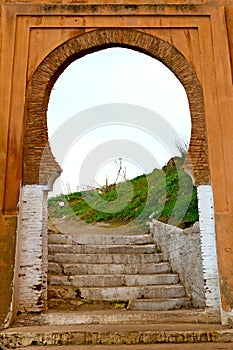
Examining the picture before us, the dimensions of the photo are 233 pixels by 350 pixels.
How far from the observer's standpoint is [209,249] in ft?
18.7

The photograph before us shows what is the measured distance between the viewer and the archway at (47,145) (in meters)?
5.65

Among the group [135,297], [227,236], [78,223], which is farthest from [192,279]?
[78,223]

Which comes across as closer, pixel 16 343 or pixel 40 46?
pixel 16 343

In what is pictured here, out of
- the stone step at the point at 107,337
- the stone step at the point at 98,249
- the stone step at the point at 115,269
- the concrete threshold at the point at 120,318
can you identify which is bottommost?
the stone step at the point at 107,337

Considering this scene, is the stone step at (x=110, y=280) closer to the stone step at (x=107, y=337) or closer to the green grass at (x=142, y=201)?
the green grass at (x=142, y=201)

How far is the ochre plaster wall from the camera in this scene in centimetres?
561

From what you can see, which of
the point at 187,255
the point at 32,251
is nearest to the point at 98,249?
the point at 187,255

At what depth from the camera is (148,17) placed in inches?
252

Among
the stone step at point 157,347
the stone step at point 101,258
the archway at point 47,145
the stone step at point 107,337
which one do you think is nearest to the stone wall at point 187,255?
the stone step at point 101,258

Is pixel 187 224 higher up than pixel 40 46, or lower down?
lower down

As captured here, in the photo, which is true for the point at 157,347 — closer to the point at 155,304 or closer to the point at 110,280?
the point at 155,304

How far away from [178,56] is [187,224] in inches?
189

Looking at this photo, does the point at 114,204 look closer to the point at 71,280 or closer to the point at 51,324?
the point at 71,280

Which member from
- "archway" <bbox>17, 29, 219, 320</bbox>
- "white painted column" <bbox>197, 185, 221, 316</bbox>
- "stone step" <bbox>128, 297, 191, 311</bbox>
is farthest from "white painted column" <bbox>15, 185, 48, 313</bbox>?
"white painted column" <bbox>197, 185, 221, 316</bbox>
